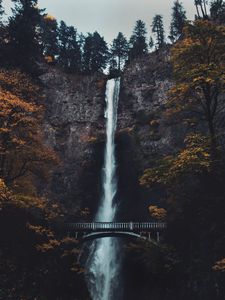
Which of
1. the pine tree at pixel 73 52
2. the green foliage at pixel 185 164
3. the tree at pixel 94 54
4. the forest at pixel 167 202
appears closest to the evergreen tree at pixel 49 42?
the pine tree at pixel 73 52

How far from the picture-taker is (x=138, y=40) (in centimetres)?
7400

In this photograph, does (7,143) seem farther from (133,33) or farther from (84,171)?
(133,33)

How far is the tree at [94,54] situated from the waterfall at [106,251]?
21.5m

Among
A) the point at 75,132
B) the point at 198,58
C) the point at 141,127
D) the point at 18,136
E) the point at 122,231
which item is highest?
the point at 75,132

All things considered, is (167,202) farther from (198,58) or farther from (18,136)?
(18,136)

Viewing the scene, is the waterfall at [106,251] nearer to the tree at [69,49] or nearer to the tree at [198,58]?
the tree at [198,58]

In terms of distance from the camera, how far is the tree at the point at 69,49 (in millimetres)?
67812

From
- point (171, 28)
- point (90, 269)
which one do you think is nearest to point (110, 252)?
point (90, 269)

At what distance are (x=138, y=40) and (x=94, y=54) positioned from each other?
10814 millimetres

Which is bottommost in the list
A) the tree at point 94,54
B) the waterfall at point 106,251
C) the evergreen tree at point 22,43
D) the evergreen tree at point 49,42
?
the waterfall at point 106,251

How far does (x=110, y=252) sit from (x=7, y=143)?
17040mm

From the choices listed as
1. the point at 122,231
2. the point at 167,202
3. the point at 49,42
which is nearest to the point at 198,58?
the point at 167,202

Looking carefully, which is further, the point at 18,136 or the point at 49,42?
the point at 49,42

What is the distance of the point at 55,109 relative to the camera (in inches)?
2167
